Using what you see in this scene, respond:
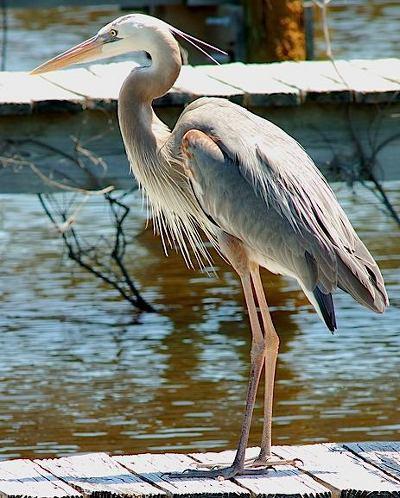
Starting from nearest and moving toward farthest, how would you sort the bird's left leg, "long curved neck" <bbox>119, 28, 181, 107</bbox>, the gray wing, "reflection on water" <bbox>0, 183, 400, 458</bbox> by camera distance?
the gray wing
the bird's left leg
"long curved neck" <bbox>119, 28, 181, 107</bbox>
"reflection on water" <bbox>0, 183, 400, 458</bbox>

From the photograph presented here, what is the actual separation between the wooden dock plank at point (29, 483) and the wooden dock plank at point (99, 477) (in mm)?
34

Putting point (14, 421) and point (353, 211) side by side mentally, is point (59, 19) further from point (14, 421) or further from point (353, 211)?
point (14, 421)

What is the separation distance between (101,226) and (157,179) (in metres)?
4.45

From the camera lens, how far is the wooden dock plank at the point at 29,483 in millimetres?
4664

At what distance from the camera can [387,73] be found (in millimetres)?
7719

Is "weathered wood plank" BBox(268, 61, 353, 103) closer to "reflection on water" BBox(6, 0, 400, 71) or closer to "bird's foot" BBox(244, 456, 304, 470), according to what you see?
"bird's foot" BBox(244, 456, 304, 470)

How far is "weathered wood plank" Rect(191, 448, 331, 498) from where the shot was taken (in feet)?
15.3

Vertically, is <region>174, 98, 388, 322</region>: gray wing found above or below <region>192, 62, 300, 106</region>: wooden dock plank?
above

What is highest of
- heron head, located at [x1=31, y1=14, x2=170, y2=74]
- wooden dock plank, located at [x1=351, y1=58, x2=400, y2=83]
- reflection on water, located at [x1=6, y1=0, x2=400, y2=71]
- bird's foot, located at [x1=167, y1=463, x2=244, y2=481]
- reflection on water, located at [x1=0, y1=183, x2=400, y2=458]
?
heron head, located at [x1=31, y1=14, x2=170, y2=74]

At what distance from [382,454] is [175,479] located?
72cm

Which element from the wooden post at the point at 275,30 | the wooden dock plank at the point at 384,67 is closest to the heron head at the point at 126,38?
the wooden dock plank at the point at 384,67

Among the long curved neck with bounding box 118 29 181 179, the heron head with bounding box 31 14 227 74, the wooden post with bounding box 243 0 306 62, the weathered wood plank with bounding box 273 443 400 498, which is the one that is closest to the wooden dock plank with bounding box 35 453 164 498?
the weathered wood plank with bounding box 273 443 400 498

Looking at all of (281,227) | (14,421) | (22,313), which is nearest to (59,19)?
(22,313)

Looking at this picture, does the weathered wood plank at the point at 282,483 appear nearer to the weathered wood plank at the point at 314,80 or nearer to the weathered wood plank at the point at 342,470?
the weathered wood plank at the point at 342,470
